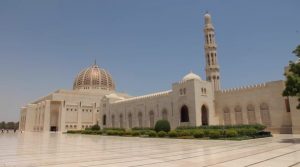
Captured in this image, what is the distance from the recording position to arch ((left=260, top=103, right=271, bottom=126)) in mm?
25023

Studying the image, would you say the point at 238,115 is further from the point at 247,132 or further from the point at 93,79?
the point at 93,79

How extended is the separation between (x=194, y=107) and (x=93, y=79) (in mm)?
37411

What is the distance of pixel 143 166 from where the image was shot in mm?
6535

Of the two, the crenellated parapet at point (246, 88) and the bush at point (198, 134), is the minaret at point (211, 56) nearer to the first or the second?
the crenellated parapet at point (246, 88)

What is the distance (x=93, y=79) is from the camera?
59.8m

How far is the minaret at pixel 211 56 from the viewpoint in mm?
31844

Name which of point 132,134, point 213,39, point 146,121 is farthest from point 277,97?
point 146,121

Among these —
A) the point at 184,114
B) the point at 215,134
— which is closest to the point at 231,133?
the point at 215,134

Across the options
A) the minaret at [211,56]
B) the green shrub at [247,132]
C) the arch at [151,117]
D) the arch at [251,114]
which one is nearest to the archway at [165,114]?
the arch at [151,117]

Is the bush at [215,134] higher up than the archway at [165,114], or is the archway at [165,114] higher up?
the archway at [165,114]

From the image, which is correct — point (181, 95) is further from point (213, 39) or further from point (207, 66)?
point (213, 39)

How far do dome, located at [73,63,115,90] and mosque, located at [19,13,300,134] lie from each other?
19.8 feet

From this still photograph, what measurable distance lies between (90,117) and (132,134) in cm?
3190

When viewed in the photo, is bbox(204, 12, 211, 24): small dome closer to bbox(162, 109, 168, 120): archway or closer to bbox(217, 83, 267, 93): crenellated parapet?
bbox(217, 83, 267, 93): crenellated parapet
